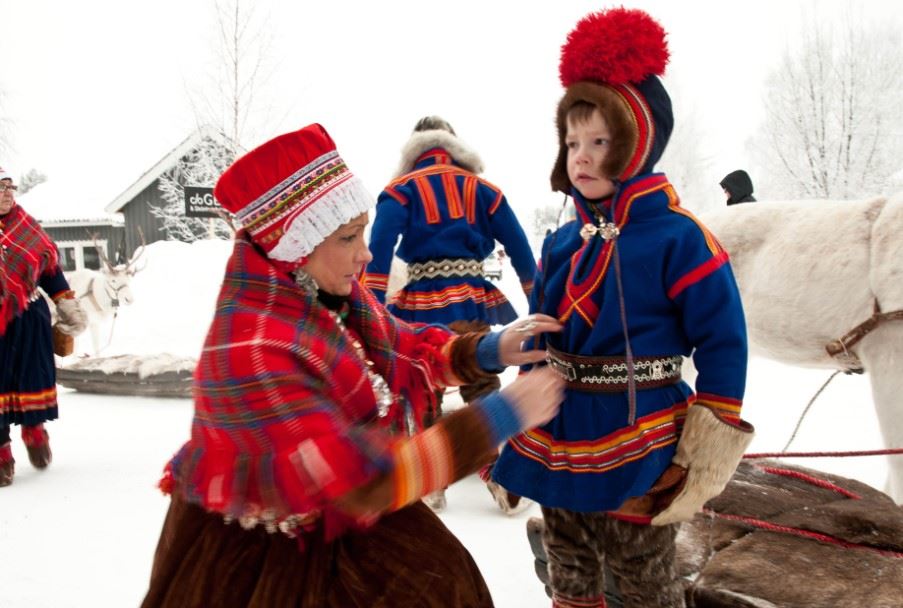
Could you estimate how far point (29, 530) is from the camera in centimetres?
363

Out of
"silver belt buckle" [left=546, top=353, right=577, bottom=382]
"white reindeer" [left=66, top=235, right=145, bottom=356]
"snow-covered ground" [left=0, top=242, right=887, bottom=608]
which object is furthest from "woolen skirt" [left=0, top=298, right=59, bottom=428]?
"white reindeer" [left=66, top=235, right=145, bottom=356]

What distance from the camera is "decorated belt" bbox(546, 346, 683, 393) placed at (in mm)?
1795

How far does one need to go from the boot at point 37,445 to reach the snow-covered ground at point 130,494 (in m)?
0.08

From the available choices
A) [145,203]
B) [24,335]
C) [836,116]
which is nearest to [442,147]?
[24,335]

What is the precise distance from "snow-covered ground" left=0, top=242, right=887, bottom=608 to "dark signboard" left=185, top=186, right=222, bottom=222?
475 centimetres

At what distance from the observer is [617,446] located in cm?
176

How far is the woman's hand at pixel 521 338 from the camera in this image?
1.85m

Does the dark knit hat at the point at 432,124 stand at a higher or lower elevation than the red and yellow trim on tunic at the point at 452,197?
higher

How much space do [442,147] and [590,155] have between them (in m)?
2.03

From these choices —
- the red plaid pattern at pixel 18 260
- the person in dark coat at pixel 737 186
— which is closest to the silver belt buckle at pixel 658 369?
the red plaid pattern at pixel 18 260

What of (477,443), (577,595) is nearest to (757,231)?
(577,595)

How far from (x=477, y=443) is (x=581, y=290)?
701mm

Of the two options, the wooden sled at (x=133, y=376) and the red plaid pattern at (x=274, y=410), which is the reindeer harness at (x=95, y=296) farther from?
the red plaid pattern at (x=274, y=410)

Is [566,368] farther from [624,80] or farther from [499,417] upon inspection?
[624,80]
